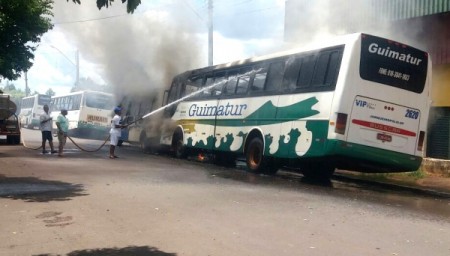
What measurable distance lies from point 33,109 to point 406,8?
34899mm

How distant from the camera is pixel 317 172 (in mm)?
12242

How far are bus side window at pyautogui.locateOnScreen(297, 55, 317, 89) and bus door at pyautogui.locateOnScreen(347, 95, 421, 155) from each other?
137cm

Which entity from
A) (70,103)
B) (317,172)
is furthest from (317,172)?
(70,103)

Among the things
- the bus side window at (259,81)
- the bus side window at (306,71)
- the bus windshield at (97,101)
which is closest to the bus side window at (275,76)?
the bus side window at (259,81)

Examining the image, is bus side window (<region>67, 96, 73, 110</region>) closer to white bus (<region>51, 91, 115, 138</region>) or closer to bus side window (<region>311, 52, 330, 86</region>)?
white bus (<region>51, 91, 115, 138</region>)

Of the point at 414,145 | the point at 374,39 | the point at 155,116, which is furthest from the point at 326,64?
the point at 155,116

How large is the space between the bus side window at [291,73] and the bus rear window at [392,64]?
1.74 m

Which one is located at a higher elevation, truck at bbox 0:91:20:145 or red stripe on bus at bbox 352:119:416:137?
red stripe on bus at bbox 352:119:416:137

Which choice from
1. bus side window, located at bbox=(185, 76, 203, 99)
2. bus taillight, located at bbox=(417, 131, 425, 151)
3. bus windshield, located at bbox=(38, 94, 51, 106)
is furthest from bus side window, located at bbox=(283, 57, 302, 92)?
bus windshield, located at bbox=(38, 94, 51, 106)

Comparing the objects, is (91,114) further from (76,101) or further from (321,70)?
(321,70)

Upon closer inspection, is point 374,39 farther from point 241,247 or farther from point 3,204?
point 3,204

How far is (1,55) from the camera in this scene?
14141mm

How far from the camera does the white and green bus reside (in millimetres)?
9539

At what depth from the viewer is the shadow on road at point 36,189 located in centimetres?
740
